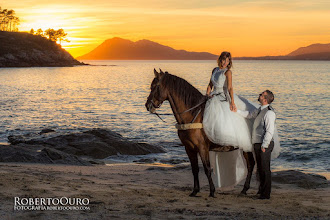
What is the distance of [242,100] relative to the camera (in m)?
9.77

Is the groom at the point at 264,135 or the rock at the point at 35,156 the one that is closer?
the groom at the point at 264,135

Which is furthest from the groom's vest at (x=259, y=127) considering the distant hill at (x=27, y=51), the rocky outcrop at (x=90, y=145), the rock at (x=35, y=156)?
the distant hill at (x=27, y=51)

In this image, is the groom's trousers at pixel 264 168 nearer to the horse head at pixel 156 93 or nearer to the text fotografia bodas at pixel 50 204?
the horse head at pixel 156 93

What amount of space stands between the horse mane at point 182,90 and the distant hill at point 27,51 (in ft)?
559

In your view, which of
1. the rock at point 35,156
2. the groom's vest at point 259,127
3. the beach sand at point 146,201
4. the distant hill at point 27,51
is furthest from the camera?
the distant hill at point 27,51

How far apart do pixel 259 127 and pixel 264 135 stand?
244 millimetres

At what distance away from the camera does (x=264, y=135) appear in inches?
356

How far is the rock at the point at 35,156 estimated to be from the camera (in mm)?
14758

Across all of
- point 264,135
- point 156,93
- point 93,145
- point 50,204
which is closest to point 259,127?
point 264,135

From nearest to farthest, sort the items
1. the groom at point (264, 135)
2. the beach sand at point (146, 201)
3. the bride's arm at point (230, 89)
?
the beach sand at point (146, 201), the groom at point (264, 135), the bride's arm at point (230, 89)

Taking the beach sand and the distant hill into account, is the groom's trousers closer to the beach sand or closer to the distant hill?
the beach sand

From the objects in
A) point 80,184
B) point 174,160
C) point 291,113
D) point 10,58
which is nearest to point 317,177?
point 174,160

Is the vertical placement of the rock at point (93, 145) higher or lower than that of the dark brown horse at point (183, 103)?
lower

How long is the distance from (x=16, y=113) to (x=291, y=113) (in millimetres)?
25372
